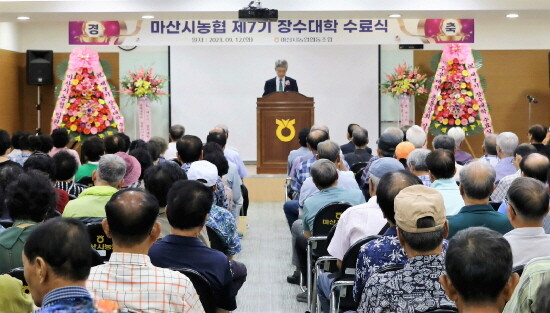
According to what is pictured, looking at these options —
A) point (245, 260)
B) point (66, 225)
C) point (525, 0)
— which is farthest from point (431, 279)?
point (525, 0)

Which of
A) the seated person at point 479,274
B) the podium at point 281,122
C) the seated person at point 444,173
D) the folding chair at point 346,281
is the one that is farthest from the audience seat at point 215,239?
the podium at point 281,122

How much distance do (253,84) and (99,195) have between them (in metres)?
9.52

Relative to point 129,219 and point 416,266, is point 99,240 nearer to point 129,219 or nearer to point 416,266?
point 129,219

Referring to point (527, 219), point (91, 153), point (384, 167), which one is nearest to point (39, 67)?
point (91, 153)

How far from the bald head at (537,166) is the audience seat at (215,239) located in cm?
216

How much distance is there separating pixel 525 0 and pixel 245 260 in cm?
527

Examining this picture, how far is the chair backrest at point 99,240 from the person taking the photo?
4203 mm

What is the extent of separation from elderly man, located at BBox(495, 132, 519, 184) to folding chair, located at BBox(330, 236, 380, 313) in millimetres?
3070

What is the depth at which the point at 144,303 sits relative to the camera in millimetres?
2705

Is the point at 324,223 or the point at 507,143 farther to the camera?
the point at 507,143

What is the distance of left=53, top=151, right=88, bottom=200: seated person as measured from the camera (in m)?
5.64

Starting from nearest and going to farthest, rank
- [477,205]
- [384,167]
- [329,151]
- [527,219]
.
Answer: [527,219], [477,205], [384,167], [329,151]

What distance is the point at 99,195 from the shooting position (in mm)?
4625

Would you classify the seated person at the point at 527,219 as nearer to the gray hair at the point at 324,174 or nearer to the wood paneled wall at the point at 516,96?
the gray hair at the point at 324,174
